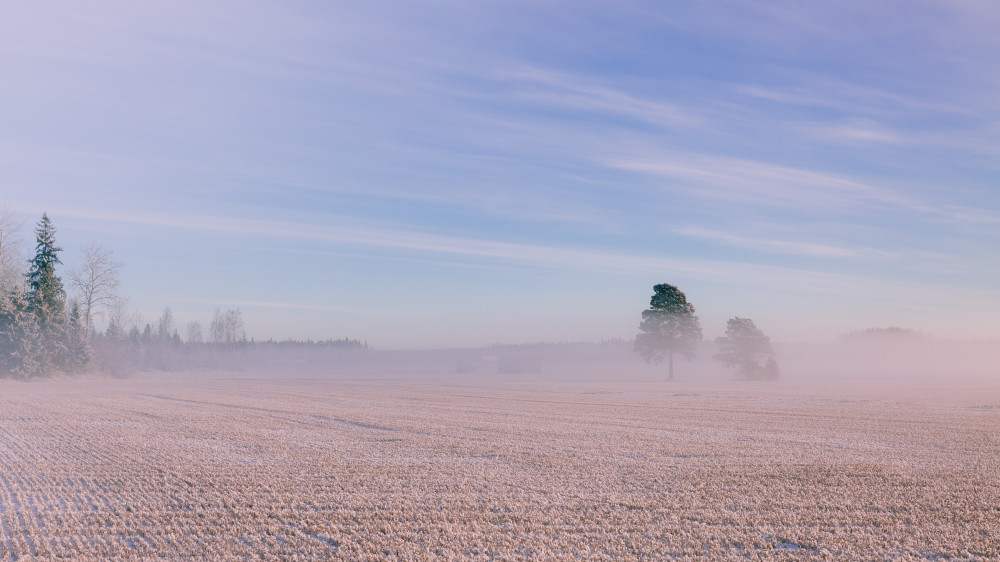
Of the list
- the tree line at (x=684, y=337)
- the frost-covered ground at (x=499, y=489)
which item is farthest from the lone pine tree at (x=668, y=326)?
the frost-covered ground at (x=499, y=489)

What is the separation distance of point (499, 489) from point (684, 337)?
65.9 meters

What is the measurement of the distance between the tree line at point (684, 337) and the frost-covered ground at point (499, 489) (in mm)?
47191

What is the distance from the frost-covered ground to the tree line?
4719 centimetres

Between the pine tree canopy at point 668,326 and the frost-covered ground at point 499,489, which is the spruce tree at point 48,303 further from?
the pine tree canopy at point 668,326

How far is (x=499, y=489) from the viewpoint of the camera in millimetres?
14844

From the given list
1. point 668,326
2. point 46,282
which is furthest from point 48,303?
point 668,326

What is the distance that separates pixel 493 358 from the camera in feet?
527

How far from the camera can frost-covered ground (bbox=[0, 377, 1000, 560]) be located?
35.5 feet

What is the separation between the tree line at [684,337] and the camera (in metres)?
77.8

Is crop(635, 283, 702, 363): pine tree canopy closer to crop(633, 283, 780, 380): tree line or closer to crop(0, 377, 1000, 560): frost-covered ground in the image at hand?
crop(633, 283, 780, 380): tree line

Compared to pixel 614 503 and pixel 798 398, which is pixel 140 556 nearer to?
pixel 614 503

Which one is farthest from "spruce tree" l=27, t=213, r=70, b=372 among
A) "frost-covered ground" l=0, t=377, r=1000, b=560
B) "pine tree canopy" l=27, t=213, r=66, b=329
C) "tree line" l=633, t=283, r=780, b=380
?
"tree line" l=633, t=283, r=780, b=380

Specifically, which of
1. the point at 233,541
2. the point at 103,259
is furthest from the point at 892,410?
the point at 103,259

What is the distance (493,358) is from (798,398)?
11511cm
